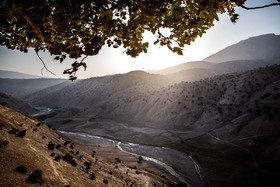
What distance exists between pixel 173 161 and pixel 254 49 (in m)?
127

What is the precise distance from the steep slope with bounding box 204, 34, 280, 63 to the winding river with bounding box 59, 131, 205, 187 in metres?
104

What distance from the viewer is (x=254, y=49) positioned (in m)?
108

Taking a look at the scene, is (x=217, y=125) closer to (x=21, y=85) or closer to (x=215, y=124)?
(x=215, y=124)

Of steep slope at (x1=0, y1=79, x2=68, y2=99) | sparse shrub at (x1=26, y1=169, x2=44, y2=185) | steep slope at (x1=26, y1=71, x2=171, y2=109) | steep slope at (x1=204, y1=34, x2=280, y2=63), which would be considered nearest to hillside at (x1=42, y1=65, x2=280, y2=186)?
sparse shrub at (x1=26, y1=169, x2=44, y2=185)

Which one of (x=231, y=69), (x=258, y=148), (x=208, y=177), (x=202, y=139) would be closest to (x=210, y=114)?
(x=202, y=139)

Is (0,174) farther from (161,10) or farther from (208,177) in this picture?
(208,177)

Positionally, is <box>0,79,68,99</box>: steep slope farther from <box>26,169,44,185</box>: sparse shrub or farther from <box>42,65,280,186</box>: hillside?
<box>26,169,44,185</box>: sparse shrub

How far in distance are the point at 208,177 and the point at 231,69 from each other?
77724mm

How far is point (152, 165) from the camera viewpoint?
639 inches

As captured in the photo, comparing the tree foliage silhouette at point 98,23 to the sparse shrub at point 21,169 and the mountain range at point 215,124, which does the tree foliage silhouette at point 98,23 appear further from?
the mountain range at point 215,124

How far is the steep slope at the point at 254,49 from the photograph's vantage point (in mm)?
97356

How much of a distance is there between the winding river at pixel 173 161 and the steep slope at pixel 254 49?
103888mm

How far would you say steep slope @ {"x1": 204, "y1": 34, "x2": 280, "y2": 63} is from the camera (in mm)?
97356

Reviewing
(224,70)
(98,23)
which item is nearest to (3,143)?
(98,23)
